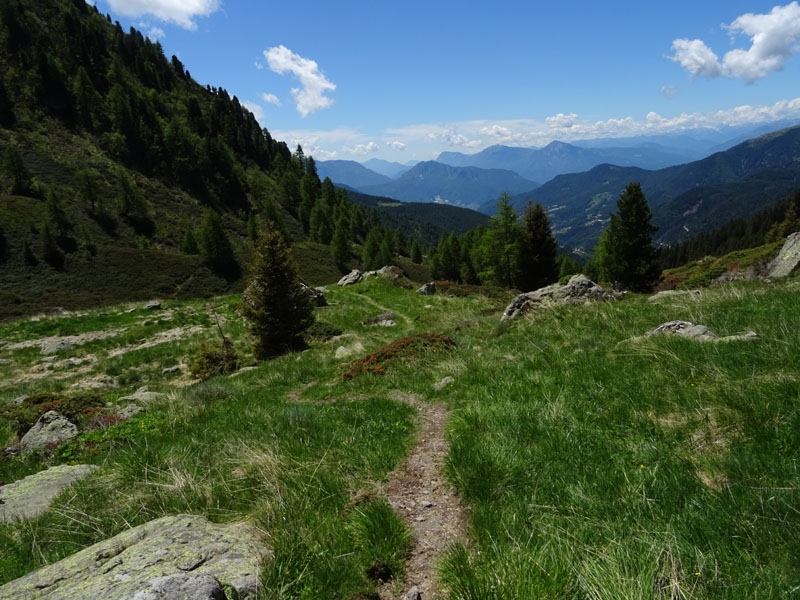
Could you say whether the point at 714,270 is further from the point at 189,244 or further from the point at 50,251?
the point at 50,251

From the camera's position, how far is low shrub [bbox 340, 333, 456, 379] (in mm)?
11860

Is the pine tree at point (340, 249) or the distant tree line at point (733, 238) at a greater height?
the pine tree at point (340, 249)

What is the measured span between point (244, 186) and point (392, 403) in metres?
133

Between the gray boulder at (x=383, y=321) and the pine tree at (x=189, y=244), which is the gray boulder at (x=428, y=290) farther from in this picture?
the pine tree at (x=189, y=244)

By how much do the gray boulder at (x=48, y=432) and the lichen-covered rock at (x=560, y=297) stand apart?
1401 centimetres

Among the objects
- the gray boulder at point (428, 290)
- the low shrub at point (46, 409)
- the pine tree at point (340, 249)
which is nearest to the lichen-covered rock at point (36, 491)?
the low shrub at point (46, 409)

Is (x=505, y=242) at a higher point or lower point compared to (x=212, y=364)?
higher

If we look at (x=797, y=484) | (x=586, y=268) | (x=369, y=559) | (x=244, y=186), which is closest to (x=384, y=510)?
(x=369, y=559)

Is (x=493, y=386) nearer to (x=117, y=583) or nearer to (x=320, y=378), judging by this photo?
(x=117, y=583)

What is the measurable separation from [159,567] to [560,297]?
15.9m

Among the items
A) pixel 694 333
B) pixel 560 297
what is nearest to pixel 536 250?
pixel 560 297

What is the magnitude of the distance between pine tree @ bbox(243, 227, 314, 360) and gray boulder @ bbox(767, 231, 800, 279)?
22738mm

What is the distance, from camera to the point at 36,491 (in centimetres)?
572

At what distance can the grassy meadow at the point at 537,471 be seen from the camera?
273cm
